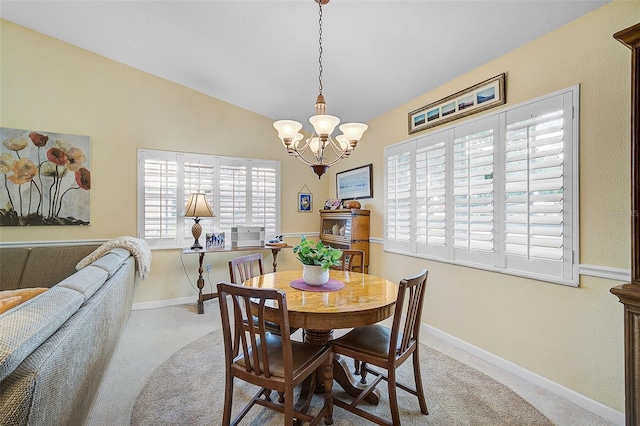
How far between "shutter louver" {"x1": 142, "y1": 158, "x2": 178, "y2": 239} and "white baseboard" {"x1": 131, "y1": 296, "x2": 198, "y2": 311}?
868mm

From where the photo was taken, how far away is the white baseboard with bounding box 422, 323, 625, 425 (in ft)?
6.07

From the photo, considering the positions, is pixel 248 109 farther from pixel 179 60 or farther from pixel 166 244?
pixel 166 244

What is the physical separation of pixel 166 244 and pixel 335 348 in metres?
3.13

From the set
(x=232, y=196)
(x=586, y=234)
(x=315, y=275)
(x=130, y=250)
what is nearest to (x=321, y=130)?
(x=315, y=275)

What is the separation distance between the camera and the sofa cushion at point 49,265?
329cm

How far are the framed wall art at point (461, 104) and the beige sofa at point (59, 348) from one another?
10.3ft

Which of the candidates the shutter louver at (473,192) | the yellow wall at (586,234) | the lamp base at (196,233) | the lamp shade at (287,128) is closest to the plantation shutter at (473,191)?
the shutter louver at (473,192)

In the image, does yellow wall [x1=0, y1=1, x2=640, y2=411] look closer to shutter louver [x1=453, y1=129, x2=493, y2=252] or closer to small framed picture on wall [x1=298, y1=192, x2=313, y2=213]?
small framed picture on wall [x1=298, y1=192, x2=313, y2=213]

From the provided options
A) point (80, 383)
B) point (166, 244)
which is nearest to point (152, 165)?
point (166, 244)

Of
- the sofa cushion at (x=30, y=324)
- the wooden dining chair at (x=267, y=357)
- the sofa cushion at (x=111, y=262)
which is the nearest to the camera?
the sofa cushion at (x=30, y=324)

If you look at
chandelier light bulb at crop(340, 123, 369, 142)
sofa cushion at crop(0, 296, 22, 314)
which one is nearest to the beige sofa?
sofa cushion at crop(0, 296, 22, 314)

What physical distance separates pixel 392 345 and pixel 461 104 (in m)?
2.29

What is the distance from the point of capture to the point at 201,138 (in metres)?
4.26

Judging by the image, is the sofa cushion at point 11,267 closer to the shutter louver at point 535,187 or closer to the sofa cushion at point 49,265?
the sofa cushion at point 49,265
